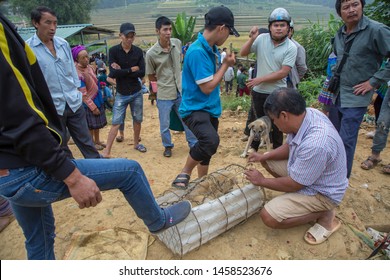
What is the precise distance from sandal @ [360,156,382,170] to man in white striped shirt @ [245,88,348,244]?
1.70m

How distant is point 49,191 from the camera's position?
158 centimetres

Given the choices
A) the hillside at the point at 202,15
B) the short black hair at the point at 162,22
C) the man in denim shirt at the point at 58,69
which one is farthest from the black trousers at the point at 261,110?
the hillside at the point at 202,15

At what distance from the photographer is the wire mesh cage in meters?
2.45

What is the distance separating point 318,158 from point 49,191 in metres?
1.98

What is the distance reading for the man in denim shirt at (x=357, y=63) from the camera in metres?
2.95

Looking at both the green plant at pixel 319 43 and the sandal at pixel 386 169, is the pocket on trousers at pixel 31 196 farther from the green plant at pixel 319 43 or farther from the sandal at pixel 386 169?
the green plant at pixel 319 43

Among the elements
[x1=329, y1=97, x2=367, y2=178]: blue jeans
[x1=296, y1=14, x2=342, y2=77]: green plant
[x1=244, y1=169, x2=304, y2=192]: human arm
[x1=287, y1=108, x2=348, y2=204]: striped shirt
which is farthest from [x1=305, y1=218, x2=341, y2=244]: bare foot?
[x1=296, y1=14, x2=342, y2=77]: green plant

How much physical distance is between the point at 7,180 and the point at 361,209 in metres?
3.61

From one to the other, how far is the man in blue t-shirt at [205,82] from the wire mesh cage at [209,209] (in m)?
0.22

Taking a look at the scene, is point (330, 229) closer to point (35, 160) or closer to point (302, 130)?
point (302, 130)

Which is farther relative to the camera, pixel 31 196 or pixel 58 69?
pixel 58 69

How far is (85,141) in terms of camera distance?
3674 mm

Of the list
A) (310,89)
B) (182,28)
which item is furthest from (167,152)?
(182,28)

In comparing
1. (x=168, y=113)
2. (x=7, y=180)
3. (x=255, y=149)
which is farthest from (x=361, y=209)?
(x=7, y=180)
